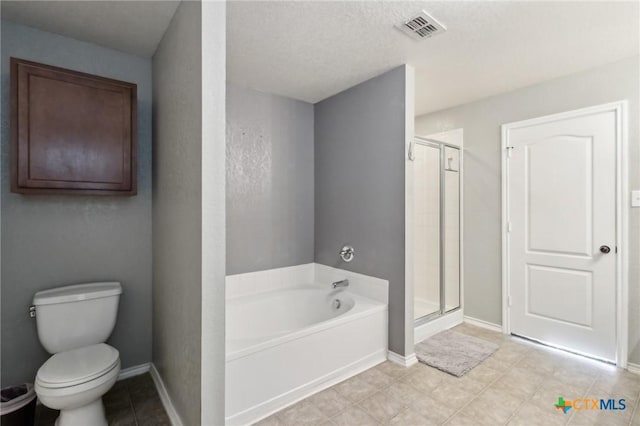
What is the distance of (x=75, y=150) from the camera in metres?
1.91

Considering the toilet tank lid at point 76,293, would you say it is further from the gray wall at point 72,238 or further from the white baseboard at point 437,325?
the white baseboard at point 437,325

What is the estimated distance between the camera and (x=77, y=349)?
1844 millimetres

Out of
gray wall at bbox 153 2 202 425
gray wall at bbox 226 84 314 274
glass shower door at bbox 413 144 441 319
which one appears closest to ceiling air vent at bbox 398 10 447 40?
gray wall at bbox 153 2 202 425

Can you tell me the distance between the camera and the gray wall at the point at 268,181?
282 cm

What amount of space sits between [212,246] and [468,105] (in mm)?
3195

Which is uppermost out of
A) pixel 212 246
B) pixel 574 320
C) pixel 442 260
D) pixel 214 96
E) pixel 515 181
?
pixel 214 96

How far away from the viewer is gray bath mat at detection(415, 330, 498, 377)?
2.42m

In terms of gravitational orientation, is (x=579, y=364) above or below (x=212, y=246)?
below

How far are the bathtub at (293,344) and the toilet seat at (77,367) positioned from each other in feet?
2.20

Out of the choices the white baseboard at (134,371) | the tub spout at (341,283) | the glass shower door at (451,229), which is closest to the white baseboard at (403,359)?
the tub spout at (341,283)

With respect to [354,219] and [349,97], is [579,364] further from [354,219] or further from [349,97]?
[349,97]

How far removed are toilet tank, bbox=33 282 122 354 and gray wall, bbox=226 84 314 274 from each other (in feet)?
3.21

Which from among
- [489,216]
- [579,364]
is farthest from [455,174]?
[579,364]

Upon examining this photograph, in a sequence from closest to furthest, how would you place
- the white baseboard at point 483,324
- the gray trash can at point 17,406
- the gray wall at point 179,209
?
the gray wall at point 179,209 → the gray trash can at point 17,406 → the white baseboard at point 483,324
